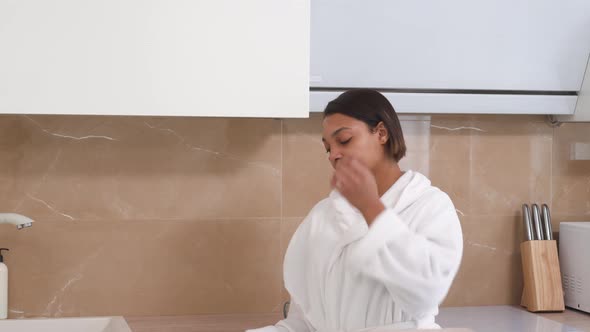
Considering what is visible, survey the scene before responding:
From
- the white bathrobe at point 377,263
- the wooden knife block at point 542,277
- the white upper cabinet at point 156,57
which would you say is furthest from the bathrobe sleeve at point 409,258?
the wooden knife block at point 542,277

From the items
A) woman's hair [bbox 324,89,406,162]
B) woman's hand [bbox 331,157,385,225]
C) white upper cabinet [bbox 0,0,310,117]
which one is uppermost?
white upper cabinet [bbox 0,0,310,117]

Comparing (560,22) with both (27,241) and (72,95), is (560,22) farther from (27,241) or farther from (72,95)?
(27,241)

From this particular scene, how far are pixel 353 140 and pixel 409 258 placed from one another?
28 centimetres

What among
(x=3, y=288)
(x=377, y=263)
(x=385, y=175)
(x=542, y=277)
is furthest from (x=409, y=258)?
(x=3, y=288)

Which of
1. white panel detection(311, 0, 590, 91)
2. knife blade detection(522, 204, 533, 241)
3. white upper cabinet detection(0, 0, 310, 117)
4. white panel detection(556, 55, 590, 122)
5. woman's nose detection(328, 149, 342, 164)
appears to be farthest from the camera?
knife blade detection(522, 204, 533, 241)

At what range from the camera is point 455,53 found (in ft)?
6.66

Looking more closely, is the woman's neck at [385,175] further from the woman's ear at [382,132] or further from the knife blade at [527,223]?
the knife blade at [527,223]

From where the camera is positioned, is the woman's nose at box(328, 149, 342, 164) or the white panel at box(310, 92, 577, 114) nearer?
the woman's nose at box(328, 149, 342, 164)

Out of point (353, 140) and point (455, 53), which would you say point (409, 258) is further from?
point (455, 53)

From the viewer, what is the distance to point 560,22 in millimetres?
2070

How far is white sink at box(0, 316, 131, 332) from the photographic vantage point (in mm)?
1993

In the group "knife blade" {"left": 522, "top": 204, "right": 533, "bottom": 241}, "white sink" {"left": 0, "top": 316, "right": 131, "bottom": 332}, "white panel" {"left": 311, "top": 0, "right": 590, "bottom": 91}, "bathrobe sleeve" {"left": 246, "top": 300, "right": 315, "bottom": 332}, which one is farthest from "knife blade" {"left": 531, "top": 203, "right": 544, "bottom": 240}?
"white sink" {"left": 0, "top": 316, "right": 131, "bottom": 332}

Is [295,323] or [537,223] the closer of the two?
[295,323]

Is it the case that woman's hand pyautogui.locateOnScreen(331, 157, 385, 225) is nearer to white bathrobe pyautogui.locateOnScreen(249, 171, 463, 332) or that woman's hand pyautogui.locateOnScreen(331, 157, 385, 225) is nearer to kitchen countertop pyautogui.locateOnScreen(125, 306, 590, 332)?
white bathrobe pyautogui.locateOnScreen(249, 171, 463, 332)
